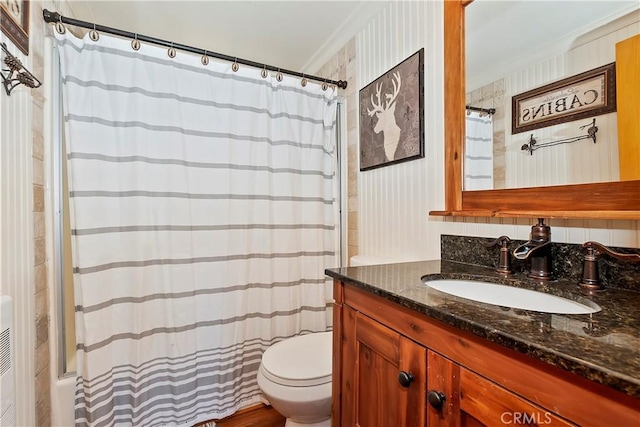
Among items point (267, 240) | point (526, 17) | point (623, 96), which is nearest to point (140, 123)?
point (267, 240)

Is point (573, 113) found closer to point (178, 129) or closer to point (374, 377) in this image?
point (374, 377)

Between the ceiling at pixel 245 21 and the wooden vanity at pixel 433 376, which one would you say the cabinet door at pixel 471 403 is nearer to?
the wooden vanity at pixel 433 376

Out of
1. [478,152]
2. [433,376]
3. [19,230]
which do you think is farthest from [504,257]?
[19,230]

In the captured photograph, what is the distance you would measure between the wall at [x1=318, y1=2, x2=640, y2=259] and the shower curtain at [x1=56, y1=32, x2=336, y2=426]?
0.32 meters

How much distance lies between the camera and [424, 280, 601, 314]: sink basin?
0.79m

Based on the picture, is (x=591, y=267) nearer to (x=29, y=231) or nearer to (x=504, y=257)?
(x=504, y=257)

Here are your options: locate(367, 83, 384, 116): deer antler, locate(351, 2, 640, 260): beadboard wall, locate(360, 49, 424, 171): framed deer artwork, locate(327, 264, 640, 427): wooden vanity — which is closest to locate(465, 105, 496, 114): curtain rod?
locate(351, 2, 640, 260): beadboard wall

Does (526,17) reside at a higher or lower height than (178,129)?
higher

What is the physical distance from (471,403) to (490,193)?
784mm

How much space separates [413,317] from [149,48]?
171 centimetres

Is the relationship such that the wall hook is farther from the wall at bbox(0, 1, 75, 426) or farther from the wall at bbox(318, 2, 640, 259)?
the wall at bbox(318, 2, 640, 259)

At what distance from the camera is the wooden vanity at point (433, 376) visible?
1.47 feet

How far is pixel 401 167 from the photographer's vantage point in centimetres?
156

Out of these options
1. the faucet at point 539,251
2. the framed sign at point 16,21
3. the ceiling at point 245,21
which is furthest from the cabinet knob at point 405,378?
the ceiling at point 245,21
